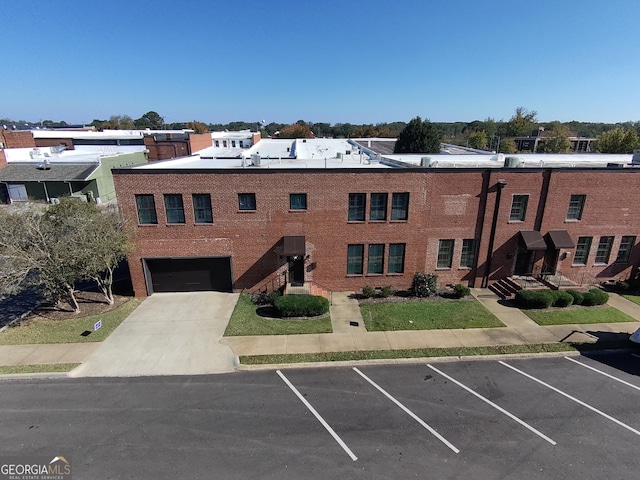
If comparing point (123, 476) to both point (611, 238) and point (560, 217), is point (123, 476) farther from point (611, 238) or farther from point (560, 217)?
point (611, 238)

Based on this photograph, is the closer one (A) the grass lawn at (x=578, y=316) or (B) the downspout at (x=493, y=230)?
(A) the grass lawn at (x=578, y=316)

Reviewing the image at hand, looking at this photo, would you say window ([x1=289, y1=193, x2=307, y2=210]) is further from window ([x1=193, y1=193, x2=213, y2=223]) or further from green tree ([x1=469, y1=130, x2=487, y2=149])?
green tree ([x1=469, y1=130, x2=487, y2=149])

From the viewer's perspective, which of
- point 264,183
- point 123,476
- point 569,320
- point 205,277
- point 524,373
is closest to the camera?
point 123,476

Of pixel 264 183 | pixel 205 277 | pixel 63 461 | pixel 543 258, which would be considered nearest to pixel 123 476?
pixel 63 461

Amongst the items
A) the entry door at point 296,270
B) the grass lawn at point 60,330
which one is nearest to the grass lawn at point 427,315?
the entry door at point 296,270

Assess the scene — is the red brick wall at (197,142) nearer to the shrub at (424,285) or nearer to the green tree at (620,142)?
the shrub at (424,285)

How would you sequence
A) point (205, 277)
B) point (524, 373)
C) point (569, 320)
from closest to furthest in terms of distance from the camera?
1. point (524, 373)
2. point (569, 320)
3. point (205, 277)
